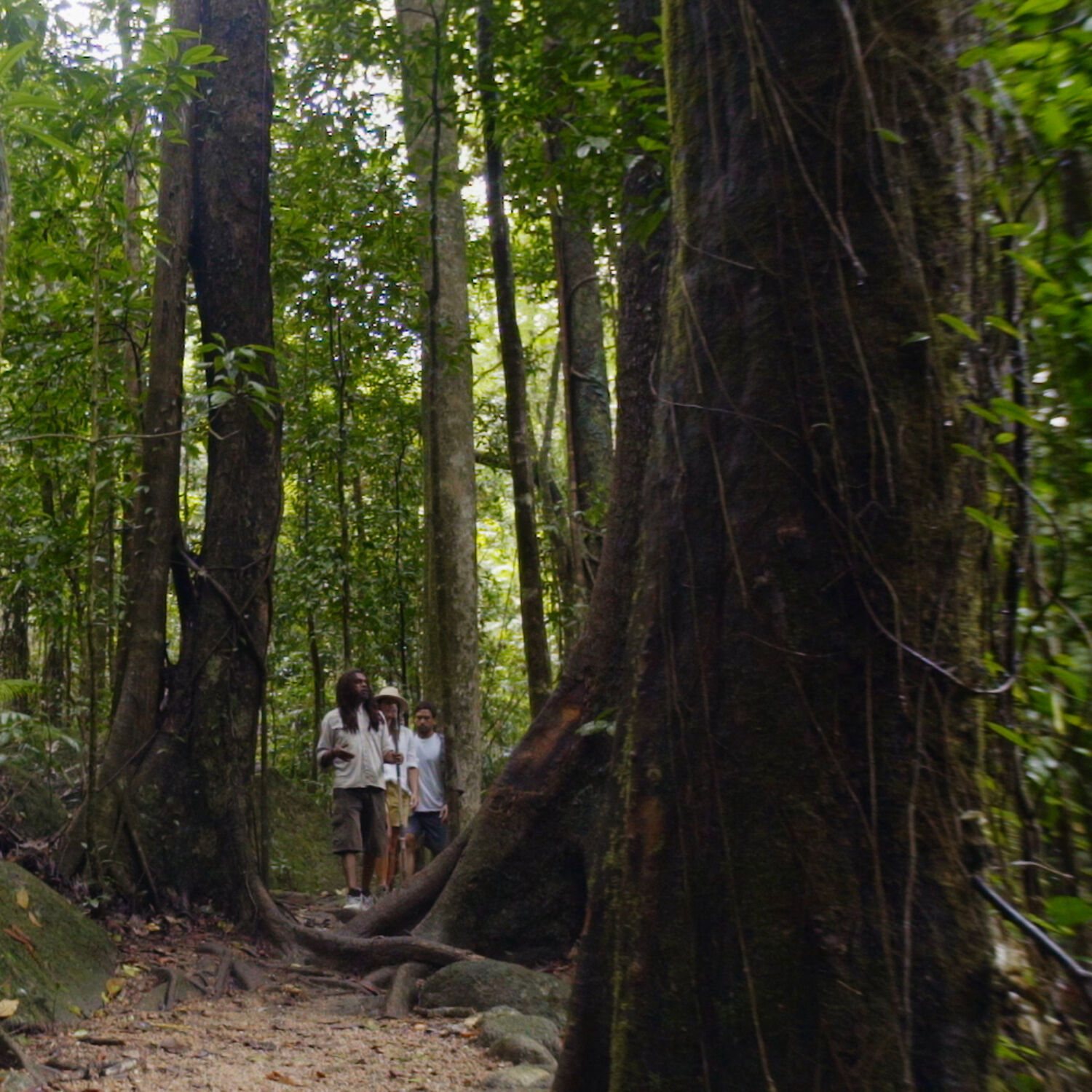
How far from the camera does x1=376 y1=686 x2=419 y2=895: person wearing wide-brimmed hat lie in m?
10.4

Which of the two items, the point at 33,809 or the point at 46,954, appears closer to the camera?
the point at 46,954

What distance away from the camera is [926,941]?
92.2 inches

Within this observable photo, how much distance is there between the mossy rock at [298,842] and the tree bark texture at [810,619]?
947cm

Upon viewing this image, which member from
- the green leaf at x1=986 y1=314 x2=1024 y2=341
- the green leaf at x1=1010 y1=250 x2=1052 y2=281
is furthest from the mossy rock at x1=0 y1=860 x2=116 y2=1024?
the green leaf at x1=1010 y1=250 x2=1052 y2=281

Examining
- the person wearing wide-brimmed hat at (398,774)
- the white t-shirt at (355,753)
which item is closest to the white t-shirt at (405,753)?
the person wearing wide-brimmed hat at (398,774)

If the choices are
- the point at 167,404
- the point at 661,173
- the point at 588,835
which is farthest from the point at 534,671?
the point at 661,173

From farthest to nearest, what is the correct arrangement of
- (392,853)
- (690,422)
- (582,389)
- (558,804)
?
(392,853)
(582,389)
(558,804)
(690,422)

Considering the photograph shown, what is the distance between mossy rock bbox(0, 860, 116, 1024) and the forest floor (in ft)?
0.30

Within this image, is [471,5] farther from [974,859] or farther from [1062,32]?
[974,859]

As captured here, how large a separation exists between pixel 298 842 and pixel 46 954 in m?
7.19

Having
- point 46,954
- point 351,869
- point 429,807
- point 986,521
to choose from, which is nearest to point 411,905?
point 46,954

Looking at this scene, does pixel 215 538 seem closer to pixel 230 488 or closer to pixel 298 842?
pixel 230 488

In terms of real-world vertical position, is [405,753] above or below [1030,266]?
below

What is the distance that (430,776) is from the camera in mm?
10820
